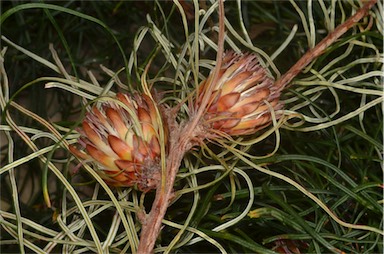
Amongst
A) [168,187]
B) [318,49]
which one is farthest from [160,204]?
[318,49]

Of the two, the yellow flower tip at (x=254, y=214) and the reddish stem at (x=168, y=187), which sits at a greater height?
the reddish stem at (x=168, y=187)

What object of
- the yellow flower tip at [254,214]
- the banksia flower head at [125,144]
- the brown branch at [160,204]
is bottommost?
the yellow flower tip at [254,214]

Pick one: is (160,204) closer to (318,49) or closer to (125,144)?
(125,144)

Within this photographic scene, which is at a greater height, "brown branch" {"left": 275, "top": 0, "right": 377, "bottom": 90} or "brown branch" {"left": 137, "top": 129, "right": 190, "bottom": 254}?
"brown branch" {"left": 275, "top": 0, "right": 377, "bottom": 90}

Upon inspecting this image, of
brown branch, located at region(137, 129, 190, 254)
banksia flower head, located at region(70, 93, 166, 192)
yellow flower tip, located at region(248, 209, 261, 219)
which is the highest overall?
banksia flower head, located at region(70, 93, 166, 192)

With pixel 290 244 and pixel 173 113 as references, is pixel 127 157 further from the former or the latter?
pixel 290 244
